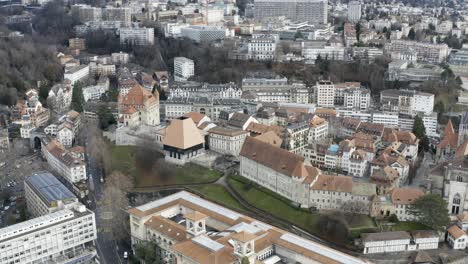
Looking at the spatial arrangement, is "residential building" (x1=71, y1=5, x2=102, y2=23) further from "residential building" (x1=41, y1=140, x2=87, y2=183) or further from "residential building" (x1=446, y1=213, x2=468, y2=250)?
"residential building" (x1=446, y1=213, x2=468, y2=250)

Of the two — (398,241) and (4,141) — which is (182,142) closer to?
(4,141)

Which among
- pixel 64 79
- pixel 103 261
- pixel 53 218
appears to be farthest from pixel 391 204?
pixel 64 79

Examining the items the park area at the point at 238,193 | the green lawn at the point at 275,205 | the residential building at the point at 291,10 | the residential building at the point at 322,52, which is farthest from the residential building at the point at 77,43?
the green lawn at the point at 275,205

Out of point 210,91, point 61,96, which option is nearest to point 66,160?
point 210,91

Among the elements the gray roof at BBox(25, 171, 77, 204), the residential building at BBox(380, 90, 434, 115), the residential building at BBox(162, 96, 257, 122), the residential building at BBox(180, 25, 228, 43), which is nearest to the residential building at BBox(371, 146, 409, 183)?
the residential building at BBox(380, 90, 434, 115)

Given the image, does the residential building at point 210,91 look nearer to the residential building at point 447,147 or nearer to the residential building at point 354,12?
the residential building at point 447,147
